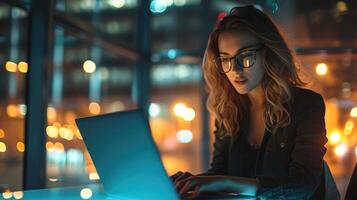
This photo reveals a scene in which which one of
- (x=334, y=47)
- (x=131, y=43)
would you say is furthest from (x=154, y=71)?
(x=334, y=47)

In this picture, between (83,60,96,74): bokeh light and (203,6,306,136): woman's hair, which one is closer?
(203,6,306,136): woman's hair

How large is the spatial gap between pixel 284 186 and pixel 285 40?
0.39 m

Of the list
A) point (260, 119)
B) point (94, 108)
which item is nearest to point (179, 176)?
point (260, 119)

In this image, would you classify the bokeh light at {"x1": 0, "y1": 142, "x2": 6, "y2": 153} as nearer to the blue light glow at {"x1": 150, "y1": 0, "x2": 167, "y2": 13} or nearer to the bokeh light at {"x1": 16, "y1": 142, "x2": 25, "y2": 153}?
the bokeh light at {"x1": 16, "y1": 142, "x2": 25, "y2": 153}

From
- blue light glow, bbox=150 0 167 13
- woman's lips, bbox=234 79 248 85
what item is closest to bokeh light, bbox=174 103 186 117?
blue light glow, bbox=150 0 167 13

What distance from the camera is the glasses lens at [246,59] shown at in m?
1.09

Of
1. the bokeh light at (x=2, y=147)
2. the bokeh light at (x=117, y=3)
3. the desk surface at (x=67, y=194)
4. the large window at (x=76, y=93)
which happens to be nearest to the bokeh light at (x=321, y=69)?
the large window at (x=76, y=93)

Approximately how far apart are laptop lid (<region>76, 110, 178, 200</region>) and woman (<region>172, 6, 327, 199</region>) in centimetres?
10

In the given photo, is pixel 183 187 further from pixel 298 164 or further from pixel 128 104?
pixel 128 104

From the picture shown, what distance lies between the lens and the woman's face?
1.10m

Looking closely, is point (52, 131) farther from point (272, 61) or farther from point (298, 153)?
point (298, 153)

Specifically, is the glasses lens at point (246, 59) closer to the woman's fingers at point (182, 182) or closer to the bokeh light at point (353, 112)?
the woman's fingers at point (182, 182)

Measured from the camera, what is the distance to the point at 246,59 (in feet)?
3.60

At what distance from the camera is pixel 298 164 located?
3.20ft
